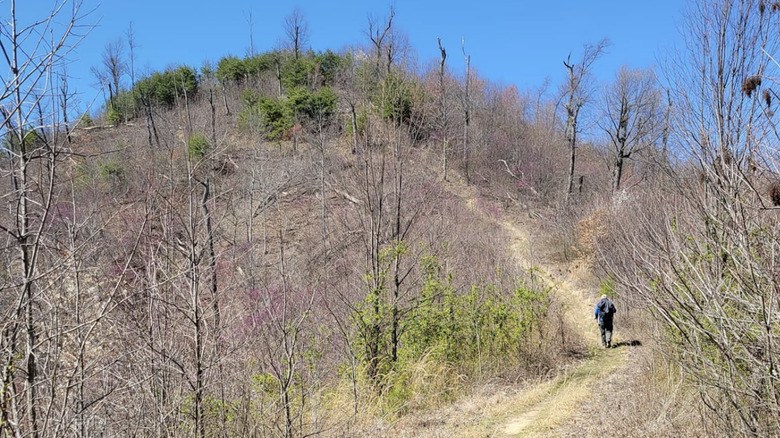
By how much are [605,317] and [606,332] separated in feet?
1.49

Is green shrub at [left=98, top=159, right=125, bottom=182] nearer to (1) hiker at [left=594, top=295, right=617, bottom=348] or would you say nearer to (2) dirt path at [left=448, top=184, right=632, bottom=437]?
(2) dirt path at [left=448, top=184, right=632, bottom=437]

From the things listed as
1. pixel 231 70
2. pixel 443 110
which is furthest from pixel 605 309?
pixel 231 70

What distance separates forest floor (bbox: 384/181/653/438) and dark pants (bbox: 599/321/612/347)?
69 cm

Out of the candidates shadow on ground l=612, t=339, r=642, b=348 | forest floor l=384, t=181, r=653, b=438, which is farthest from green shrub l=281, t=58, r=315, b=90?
forest floor l=384, t=181, r=653, b=438

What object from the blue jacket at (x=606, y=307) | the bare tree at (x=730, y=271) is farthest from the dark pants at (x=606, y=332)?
the bare tree at (x=730, y=271)

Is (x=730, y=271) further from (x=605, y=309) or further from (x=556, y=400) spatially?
(x=605, y=309)

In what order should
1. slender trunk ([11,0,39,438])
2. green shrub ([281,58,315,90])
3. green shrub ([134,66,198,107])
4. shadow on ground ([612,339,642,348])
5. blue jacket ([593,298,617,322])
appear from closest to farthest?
slender trunk ([11,0,39,438]) < blue jacket ([593,298,617,322]) < shadow on ground ([612,339,642,348]) < green shrub ([281,58,315,90]) < green shrub ([134,66,198,107])

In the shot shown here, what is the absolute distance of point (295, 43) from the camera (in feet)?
147

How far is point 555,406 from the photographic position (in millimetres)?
8281

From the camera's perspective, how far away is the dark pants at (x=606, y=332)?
529 inches

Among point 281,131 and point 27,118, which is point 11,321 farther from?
point 281,131

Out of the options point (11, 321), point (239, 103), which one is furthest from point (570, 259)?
point (239, 103)

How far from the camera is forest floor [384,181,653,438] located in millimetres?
7211

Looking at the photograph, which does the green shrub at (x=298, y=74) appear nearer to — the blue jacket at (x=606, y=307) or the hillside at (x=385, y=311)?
the hillside at (x=385, y=311)
